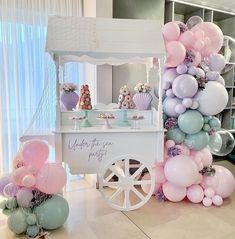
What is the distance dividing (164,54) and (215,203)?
1543 millimetres

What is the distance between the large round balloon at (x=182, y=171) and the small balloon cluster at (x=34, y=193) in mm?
1015

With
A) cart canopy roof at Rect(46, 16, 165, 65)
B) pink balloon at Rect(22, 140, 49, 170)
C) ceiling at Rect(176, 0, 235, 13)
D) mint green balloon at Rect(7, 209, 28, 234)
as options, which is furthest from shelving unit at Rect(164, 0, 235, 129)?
mint green balloon at Rect(7, 209, 28, 234)

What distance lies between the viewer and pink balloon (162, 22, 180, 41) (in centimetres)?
240

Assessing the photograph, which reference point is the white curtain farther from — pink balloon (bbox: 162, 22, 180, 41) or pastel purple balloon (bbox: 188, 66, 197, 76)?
pastel purple balloon (bbox: 188, 66, 197, 76)

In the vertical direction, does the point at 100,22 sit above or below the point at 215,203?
above

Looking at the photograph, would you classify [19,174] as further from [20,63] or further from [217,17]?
[217,17]

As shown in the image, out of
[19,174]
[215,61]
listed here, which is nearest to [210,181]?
[215,61]

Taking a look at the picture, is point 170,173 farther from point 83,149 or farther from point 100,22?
point 100,22

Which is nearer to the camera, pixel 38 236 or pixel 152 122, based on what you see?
pixel 38 236

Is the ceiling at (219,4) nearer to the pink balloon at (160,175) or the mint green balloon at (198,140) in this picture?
the mint green balloon at (198,140)

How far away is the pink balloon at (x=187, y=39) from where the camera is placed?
2459 millimetres

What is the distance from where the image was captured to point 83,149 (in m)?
2.22

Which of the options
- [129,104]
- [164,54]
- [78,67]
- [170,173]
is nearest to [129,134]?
[129,104]

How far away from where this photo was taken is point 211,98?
240 cm
